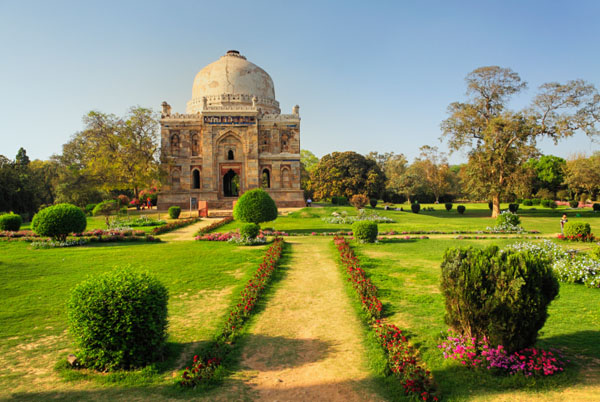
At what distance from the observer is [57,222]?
1452 centimetres

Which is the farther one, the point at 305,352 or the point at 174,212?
the point at 174,212

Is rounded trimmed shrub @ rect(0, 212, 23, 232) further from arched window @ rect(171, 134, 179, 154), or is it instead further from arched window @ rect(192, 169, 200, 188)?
arched window @ rect(171, 134, 179, 154)

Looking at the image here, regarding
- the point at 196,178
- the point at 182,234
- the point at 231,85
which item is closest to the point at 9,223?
the point at 182,234

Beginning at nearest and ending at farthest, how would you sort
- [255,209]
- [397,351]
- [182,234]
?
[397,351], [255,209], [182,234]

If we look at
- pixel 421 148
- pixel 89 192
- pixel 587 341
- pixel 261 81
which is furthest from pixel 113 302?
pixel 421 148

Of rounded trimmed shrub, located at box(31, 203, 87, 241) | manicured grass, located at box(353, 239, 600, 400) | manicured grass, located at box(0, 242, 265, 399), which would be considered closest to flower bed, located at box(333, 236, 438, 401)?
manicured grass, located at box(353, 239, 600, 400)

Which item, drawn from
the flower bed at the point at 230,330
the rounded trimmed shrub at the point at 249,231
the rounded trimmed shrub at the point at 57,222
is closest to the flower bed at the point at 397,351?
the flower bed at the point at 230,330

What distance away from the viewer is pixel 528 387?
4328 millimetres

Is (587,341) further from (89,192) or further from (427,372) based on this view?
(89,192)

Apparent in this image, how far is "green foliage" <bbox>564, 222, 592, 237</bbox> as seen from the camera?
15545mm

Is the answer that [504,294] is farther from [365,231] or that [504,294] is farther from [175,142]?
[175,142]

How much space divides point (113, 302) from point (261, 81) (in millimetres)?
39075

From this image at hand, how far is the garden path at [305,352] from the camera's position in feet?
14.6

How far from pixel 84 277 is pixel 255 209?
8.60m
